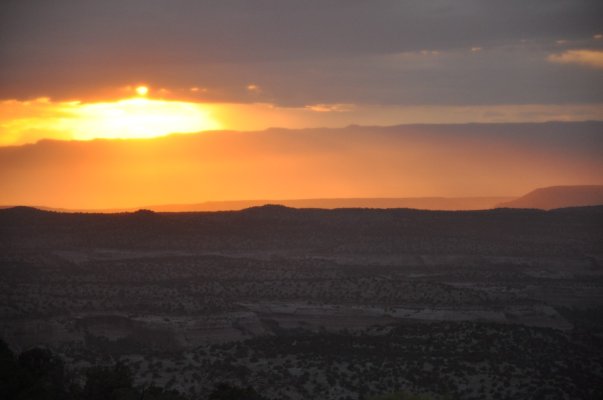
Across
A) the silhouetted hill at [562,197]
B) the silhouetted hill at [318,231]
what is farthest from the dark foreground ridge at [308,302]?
the silhouetted hill at [562,197]

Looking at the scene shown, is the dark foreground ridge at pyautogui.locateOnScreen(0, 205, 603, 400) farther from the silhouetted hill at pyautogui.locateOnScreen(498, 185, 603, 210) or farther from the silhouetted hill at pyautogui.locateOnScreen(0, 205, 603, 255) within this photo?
the silhouetted hill at pyautogui.locateOnScreen(498, 185, 603, 210)

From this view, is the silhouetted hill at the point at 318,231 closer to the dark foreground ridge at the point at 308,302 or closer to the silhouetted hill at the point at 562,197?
the dark foreground ridge at the point at 308,302

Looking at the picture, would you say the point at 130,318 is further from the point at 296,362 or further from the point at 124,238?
the point at 124,238

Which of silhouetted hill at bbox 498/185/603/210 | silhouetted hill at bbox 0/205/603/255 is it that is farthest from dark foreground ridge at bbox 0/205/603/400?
silhouetted hill at bbox 498/185/603/210

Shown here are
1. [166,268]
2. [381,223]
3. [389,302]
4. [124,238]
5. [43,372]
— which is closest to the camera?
[43,372]

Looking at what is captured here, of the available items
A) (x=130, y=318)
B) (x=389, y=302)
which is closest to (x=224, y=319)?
(x=130, y=318)
